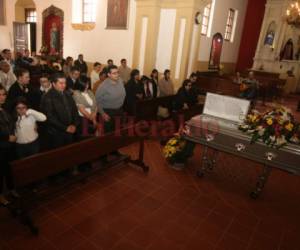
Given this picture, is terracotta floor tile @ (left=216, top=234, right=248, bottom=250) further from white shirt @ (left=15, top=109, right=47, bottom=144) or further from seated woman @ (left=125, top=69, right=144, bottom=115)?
seated woman @ (left=125, top=69, right=144, bottom=115)

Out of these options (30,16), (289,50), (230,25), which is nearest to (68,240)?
(230,25)

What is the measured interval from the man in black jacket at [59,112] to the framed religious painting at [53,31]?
936 cm

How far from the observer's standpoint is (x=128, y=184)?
150 inches

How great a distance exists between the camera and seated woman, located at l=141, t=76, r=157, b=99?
6279 millimetres

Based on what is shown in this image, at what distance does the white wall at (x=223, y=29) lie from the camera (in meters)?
10.7

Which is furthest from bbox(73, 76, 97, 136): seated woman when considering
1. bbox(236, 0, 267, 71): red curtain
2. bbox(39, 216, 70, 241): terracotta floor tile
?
bbox(236, 0, 267, 71): red curtain

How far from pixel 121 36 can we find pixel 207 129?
670 cm

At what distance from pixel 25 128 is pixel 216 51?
10241 millimetres

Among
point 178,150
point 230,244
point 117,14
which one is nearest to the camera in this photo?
point 230,244

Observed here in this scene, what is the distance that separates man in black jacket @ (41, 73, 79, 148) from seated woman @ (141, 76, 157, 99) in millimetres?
3046

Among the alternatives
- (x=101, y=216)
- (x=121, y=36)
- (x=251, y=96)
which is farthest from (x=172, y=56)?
(x=101, y=216)

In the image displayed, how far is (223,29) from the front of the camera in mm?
11883

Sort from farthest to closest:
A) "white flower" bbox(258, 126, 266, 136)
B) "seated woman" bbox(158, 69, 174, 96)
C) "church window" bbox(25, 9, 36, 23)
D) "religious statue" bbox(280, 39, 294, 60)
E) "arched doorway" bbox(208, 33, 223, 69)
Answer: "church window" bbox(25, 9, 36, 23)
"religious statue" bbox(280, 39, 294, 60)
"arched doorway" bbox(208, 33, 223, 69)
"seated woman" bbox(158, 69, 174, 96)
"white flower" bbox(258, 126, 266, 136)

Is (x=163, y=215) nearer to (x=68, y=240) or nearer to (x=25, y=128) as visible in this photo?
(x=68, y=240)
